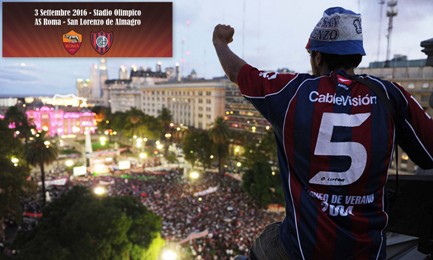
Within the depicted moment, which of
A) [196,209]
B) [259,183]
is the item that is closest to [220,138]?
[259,183]

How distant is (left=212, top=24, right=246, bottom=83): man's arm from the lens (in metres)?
1.85

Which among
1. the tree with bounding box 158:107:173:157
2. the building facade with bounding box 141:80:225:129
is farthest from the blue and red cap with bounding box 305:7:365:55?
the building facade with bounding box 141:80:225:129

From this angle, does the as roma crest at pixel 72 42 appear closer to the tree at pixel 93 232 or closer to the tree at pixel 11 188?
the tree at pixel 93 232

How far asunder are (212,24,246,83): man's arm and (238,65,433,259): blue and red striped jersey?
0.65 feet

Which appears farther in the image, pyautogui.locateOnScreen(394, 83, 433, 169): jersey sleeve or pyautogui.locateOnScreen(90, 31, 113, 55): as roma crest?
pyautogui.locateOnScreen(90, 31, 113, 55): as roma crest

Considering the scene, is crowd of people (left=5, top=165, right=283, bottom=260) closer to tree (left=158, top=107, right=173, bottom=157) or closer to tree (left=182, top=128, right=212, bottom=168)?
tree (left=182, top=128, right=212, bottom=168)

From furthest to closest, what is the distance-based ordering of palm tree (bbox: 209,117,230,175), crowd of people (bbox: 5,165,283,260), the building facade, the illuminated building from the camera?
the illuminated building < the building facade < palm tree (bbox: 209,117,230,175) < crowd of people (bbox: 5,165,283,260)

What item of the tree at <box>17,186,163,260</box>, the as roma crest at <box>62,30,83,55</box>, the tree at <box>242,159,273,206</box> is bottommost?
the tree at <box>242,159,273,206</box>

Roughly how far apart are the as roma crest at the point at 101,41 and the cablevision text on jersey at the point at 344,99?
8.43m

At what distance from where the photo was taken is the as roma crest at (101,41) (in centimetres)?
891

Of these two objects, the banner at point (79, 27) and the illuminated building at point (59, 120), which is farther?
the illuminated building at point (59, 120)

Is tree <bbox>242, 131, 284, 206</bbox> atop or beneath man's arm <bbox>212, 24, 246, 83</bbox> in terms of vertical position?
beneath

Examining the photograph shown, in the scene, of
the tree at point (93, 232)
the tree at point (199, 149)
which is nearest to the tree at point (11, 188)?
the tree at point (93, 232)

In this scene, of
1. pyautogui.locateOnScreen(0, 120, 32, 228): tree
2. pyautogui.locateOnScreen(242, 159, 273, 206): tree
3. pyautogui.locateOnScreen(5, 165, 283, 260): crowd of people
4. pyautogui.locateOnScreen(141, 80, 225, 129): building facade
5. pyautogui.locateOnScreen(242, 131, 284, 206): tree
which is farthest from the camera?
pyautogui.locateOnScreen(141, 80, 225, 129): building facade
